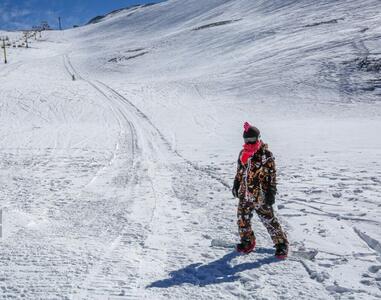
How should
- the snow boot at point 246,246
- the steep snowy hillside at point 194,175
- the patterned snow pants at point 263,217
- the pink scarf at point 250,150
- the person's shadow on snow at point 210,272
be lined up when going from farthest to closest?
the snow boot at point 246,246
the patterned snow pants at point 263,217
the pink scarf at point 250,150
the steep snowy hillside at point 194,175
the person's shadow on snow at point 210,272

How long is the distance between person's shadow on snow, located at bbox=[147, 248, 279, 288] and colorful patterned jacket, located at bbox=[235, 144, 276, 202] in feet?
2.49

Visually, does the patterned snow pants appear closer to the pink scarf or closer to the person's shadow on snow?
the person's shadow on snow

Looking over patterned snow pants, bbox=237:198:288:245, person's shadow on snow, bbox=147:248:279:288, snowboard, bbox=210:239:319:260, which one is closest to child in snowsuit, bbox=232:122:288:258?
patterned snow pants, bbox=237:198:288:245

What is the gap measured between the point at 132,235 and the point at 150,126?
35.9 ft

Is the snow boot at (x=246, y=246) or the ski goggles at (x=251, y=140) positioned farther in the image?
the snow boot at (x=246, y=246)

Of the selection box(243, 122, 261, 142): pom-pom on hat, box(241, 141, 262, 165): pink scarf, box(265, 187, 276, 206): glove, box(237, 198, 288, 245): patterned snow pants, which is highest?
box(243, 122, 261, 142): pom-pom on hat

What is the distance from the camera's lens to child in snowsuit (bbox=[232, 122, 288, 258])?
495 cm

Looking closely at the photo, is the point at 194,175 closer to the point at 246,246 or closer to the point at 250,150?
the point at 246,246

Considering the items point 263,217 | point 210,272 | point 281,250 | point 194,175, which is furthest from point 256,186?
point 194,175

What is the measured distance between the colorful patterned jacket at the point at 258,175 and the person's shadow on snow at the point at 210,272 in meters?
0.76

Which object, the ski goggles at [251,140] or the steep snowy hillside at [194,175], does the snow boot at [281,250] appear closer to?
the steep snowy hillside at [194,175]

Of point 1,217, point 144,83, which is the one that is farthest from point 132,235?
point 144,83

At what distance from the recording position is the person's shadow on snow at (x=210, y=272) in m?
4.70

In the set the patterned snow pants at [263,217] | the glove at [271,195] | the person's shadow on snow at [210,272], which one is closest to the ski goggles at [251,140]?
the glove at [271,195]
